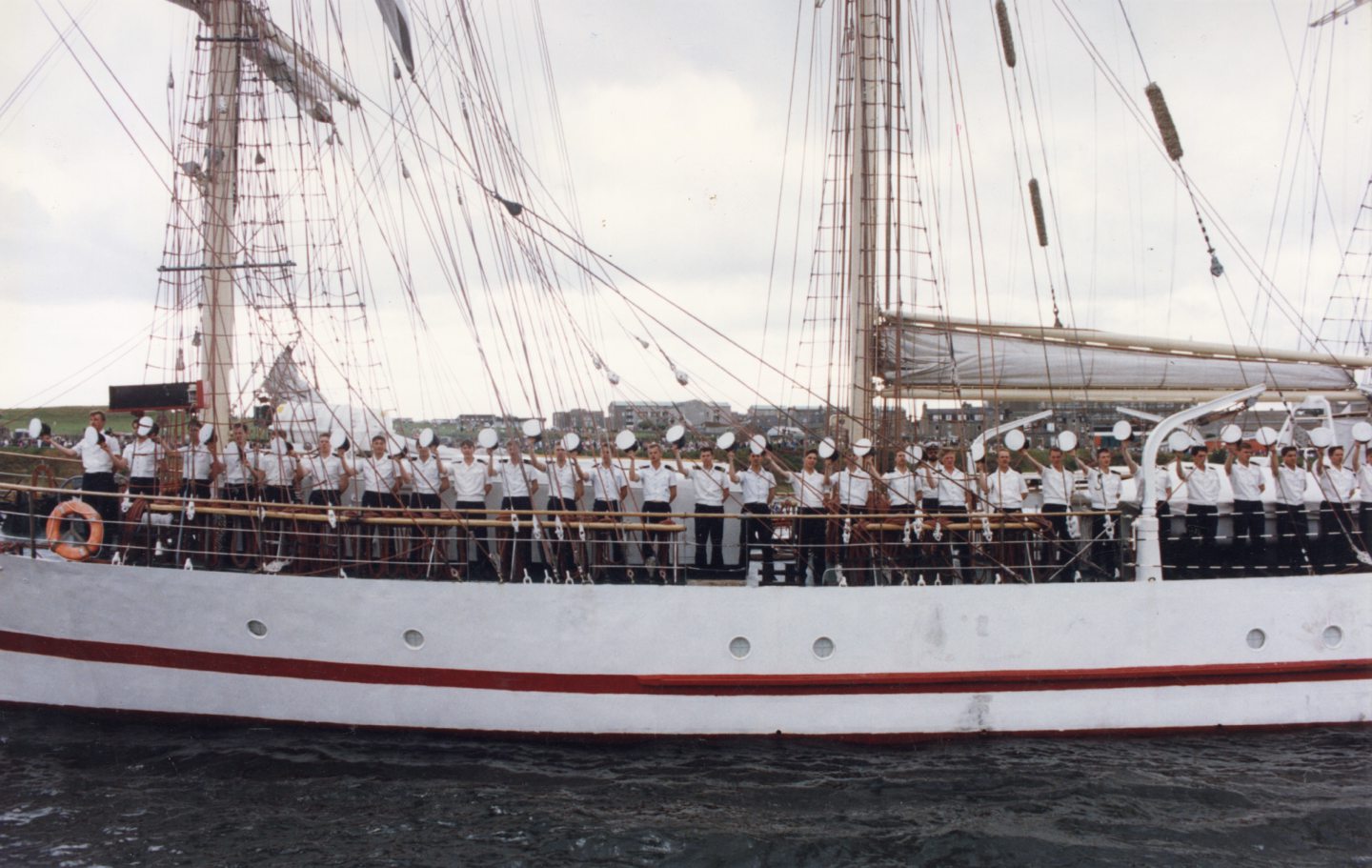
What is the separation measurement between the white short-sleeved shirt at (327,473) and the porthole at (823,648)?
5913 mm

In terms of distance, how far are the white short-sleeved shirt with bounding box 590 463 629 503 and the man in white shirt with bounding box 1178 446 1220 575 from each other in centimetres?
655

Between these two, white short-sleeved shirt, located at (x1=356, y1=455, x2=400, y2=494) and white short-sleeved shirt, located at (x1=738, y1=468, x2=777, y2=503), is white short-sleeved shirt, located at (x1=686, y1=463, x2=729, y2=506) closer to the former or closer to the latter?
white short-sleeved shirt, located at (x1=738, y1=468, x2=777, y2=503)

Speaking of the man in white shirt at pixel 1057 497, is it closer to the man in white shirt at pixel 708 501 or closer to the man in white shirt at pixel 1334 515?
the man in white shirt at pixel 1334 515

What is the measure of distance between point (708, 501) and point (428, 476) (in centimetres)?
338

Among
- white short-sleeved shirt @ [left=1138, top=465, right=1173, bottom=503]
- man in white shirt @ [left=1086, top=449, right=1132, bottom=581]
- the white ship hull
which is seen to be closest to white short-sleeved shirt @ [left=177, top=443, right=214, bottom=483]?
the white ship hull

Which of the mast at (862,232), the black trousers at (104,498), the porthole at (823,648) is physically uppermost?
the mast at (862,232)

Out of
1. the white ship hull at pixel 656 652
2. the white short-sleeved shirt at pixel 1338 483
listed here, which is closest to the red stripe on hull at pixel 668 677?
the white ship hull at pixel 656 652

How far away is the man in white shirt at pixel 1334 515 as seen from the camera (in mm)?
11383

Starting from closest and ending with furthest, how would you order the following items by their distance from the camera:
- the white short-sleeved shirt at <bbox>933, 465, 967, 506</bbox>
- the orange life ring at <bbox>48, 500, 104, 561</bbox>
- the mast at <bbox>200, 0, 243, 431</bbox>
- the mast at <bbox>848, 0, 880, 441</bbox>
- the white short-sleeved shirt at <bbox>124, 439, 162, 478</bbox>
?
the orange life ring at <bbox>48, 500, 104, 561</bbox> → the white short-sleeved shirt at <bbox>933, 465, 967, 506</bbox> → the white short-sleeved shirt at <bbox>124, 439, 162, 478</bbox> → the mast at <bbox>848, 0, 880, 441</bbox> → the mast at <bbox>200, 0, 243, 431</bbox>

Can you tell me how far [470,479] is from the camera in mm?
11281

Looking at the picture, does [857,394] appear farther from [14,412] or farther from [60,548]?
[14,412]

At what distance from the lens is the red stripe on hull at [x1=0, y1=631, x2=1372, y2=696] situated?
1016cm

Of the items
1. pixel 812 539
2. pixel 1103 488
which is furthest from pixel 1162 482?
pixel 812 539

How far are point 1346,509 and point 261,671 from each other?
1260 centimetres
